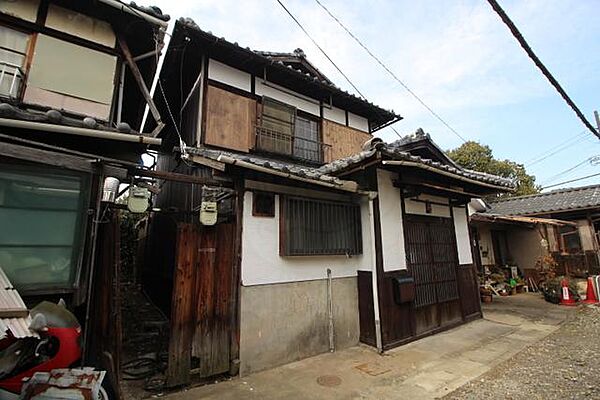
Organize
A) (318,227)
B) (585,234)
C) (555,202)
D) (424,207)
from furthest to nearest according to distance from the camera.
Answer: (555,202) → (585,234) → (424,207) → (318,227)

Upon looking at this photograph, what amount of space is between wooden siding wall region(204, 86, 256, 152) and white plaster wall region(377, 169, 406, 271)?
3.35 metres

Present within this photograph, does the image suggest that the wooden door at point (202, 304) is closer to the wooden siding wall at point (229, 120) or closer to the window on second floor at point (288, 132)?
the wooden siding wall at point (229, 120)

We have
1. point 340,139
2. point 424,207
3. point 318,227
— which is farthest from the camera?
point 340,139

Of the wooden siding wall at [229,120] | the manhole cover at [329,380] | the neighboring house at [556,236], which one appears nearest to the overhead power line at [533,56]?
the manhole cover at [329,380]

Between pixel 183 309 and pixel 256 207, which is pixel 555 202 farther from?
pixel 183 309

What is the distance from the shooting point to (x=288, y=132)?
7.93 metres

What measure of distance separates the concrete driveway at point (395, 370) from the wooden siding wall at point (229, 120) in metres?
4.80

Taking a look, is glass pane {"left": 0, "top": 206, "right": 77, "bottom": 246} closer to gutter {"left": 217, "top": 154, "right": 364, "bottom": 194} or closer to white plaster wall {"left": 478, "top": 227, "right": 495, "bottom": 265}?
gutter {"left": 217, "top": 154, "right": 364, "bottom": 194}

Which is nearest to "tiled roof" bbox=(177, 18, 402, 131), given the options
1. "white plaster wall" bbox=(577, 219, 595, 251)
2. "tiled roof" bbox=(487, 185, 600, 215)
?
"tiled roof" bbox=(487, 185, 600, 215)

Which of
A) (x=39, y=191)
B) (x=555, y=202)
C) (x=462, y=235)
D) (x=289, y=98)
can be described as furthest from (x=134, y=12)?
(x=555, y=202)

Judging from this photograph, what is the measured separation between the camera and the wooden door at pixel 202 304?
417cm

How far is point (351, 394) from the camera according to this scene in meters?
Result: 3.98

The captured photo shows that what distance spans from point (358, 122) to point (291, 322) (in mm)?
7106

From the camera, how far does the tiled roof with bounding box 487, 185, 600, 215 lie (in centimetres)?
1318
